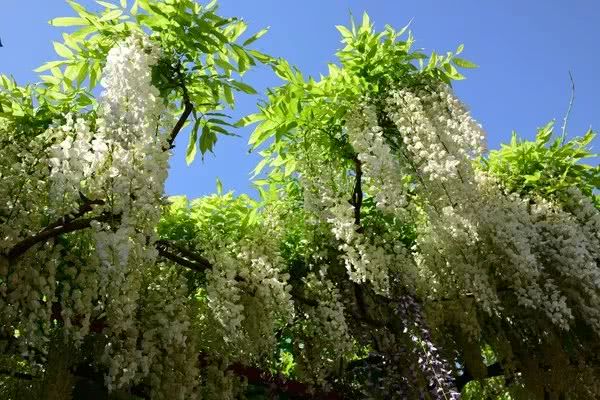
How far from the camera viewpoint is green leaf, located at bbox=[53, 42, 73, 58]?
405 cm

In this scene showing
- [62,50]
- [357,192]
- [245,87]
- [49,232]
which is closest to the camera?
[49,232]

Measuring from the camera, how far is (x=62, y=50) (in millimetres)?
4055

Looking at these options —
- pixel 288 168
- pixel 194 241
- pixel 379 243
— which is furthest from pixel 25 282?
pixel 379 243

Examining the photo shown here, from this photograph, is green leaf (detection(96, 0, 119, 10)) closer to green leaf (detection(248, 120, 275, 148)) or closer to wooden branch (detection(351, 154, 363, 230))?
green leaf (detection(248, 120, 275, 148))

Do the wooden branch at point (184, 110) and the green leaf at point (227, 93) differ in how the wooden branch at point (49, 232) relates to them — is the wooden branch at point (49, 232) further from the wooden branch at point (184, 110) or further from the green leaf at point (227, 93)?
the green leaf at point (227, 93)

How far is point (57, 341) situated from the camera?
3.88 metres

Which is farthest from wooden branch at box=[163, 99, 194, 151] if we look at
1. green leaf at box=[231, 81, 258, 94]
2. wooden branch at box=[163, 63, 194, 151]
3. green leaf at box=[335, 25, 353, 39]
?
green leaf at box=[335, 25, 353, 39]

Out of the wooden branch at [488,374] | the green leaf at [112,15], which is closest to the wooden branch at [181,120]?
the green leaf at [112,15]

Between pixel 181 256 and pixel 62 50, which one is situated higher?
pixel 62 50

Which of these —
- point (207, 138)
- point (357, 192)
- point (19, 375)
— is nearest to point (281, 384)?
point (357, 192)

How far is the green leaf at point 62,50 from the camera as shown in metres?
4.05

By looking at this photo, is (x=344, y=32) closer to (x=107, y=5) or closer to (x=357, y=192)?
(x=357, y=192)

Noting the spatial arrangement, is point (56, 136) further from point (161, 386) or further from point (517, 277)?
point (517, 277)

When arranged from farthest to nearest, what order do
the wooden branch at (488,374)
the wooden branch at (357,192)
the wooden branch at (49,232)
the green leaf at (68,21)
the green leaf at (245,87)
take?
the wooden branch at (488,374)
the wooden branch at (357,192)
the green leaf at (245,87)
the green leaf at (68,21)
the wooden branch at (49,232)
